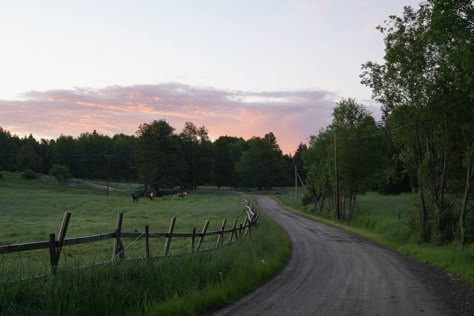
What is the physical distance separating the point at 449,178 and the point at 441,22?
49.8 ft

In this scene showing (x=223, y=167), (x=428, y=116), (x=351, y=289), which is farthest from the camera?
(x=223, y=167)

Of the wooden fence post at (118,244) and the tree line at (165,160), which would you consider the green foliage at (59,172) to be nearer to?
Result: the tree line at (165,160)

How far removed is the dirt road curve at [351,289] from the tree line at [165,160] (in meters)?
95.1

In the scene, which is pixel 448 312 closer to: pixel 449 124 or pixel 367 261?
pixel 367 261

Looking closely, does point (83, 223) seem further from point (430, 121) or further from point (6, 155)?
point (6, 155)

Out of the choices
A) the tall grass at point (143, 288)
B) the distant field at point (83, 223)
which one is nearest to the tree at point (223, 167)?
the distant field at point (83, 223)

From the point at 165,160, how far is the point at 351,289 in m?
103

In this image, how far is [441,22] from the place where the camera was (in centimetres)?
1375

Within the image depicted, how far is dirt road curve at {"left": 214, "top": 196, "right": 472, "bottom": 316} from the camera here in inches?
412

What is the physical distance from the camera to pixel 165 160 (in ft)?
375

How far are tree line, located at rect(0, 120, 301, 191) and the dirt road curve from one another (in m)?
95.1

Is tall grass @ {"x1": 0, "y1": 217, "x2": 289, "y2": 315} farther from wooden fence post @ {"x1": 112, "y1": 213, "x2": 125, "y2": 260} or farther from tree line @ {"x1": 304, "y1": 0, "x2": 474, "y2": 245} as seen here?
tree line @ {"x1": 304, "y1": 0, "x2": 474, "y2": 245}

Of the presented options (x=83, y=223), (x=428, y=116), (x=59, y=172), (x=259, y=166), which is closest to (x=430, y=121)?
(x=428, y=116)

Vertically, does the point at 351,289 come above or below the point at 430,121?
below
